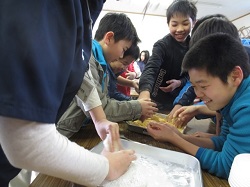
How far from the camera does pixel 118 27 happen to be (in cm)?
111

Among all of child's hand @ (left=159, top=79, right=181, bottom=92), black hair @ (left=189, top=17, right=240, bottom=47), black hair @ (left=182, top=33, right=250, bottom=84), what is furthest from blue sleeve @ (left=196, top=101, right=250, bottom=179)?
child's hand @ (left=159, top=79, right=181, bottom=92)

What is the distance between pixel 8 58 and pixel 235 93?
761mm

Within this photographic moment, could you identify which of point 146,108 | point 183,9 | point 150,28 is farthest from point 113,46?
point 150,28

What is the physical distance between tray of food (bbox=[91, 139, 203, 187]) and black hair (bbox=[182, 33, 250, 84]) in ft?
1.12

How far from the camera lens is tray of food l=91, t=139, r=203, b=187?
1.86ft

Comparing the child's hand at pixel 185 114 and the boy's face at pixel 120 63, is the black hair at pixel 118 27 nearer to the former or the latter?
the boy's face at pixel 120 63

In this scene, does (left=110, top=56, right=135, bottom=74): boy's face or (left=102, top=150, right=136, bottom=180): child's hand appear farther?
(left=110, top=56, right=135, bottom=74): boy's face

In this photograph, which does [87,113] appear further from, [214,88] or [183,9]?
A: [183,9]

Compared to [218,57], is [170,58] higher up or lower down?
lower down

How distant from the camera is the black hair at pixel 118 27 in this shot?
110cm

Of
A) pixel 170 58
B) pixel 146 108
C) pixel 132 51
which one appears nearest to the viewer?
pixel 146 108

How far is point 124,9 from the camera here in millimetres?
5965

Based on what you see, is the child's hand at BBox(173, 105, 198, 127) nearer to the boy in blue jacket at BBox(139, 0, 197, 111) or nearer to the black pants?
the boy in blue jacket at BBox(139, 0, 197, 111)

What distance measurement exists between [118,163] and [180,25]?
1.22 meters
